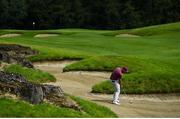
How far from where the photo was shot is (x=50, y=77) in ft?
110

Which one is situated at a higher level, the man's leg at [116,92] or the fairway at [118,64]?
the man's leg at [116,92]

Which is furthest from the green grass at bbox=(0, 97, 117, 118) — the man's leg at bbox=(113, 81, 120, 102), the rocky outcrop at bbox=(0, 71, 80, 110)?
the man's leg at bbox=(113, 81, 120, 102)

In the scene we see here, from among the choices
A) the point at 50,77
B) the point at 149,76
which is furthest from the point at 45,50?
the point at 149,76

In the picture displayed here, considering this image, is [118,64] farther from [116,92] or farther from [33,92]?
[33,92]

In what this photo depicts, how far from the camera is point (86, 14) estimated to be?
4592 inches

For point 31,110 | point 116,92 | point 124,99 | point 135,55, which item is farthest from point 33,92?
point 135,55

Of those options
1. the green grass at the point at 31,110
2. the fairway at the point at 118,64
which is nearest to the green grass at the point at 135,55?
the fairway at the point at 118,64

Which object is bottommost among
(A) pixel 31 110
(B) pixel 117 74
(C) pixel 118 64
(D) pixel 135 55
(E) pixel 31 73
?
(D) pixel 135 55

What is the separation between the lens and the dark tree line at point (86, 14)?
368 ft

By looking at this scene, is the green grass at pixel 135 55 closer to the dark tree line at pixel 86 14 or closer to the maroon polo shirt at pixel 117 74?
the maroon polo shirt at pixel 117 74

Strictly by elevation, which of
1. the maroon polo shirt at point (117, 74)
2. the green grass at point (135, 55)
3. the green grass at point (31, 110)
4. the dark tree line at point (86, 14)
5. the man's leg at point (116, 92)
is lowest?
the dark tree line at point (86, 14)

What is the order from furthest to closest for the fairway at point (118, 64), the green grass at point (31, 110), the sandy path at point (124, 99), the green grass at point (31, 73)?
the green grass at point (31, 73)
the fairway at point (118, 64)
the sandy path at point (124, 99)
the green grass at point (31, 110)

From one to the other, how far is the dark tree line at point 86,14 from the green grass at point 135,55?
42076 mm

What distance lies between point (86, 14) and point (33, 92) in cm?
9886
